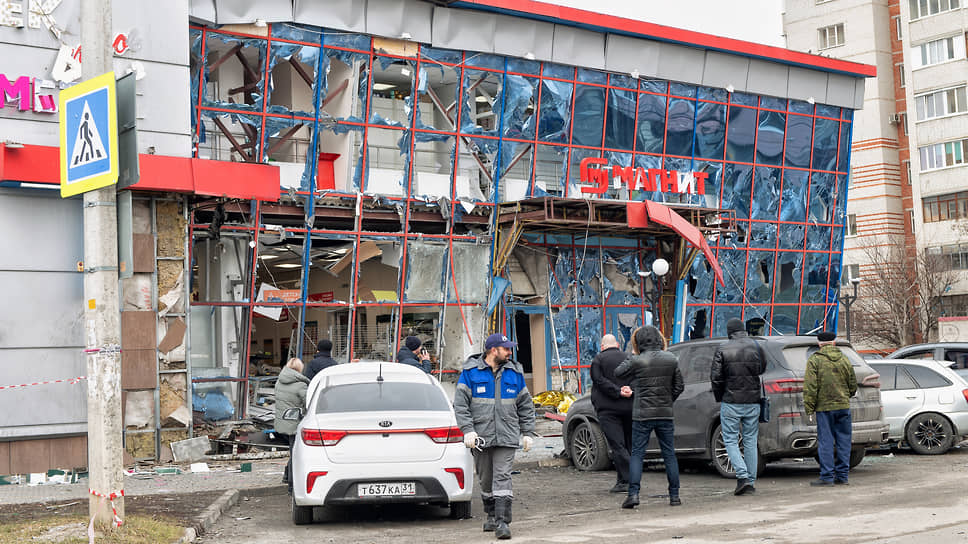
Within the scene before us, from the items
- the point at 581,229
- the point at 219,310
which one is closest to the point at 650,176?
the point at 581,229

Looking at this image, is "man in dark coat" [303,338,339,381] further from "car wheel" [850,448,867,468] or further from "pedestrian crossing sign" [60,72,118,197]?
"car wheel" [850,448,867,468]

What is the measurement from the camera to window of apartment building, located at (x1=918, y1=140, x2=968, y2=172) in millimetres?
62000

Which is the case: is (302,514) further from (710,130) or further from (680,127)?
(710,130)

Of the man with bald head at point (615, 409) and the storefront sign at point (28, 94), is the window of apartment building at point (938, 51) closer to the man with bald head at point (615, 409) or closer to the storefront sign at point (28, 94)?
the man with bald head at point (615, 409)

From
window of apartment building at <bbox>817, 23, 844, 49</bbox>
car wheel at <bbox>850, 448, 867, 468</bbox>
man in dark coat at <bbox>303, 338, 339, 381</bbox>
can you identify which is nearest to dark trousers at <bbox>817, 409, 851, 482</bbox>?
car wheel at <bbox>850, 448, 867, 468</bbox>

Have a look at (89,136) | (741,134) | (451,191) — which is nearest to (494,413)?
(89,136)

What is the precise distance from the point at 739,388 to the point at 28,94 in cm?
1102

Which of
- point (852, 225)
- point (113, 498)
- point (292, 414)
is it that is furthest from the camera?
point (852, 225)

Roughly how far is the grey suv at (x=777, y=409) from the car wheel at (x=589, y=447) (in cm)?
77

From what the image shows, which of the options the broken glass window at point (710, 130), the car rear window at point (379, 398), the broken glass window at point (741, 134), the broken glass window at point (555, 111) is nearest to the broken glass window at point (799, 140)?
the broken glass window at point (741, 134)

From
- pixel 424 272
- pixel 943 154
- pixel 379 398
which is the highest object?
pixel 943 154

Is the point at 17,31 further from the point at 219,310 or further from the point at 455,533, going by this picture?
the point at 455,533

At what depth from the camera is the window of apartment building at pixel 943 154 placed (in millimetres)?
62000

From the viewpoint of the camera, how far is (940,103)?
207 feet
